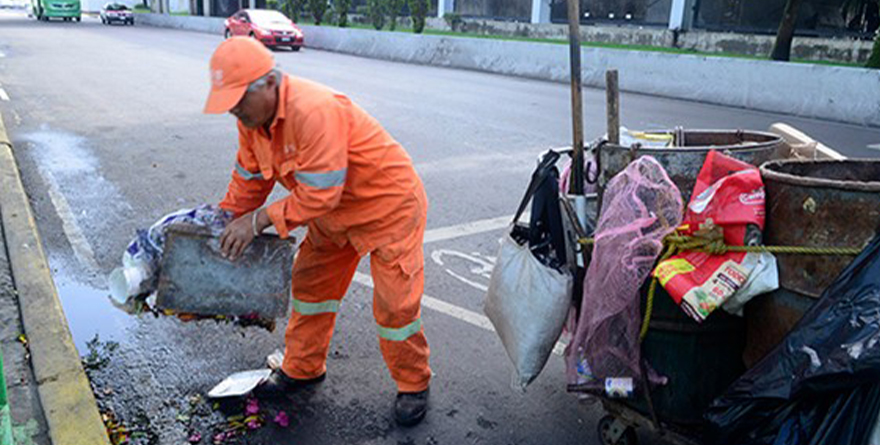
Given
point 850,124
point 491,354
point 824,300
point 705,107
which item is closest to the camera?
point 824,300

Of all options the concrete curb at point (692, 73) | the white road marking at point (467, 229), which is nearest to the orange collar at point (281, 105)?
the white road marking at point (467, 229)

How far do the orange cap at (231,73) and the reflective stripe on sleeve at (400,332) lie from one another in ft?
3.60

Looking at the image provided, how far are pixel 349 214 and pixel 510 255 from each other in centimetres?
64

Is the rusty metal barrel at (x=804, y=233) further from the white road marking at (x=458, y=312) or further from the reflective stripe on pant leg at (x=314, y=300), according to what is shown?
the white road marking at (x=458, y=312)

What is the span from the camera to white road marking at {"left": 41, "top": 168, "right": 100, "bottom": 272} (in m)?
4.98

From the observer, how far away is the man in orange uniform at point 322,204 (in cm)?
253

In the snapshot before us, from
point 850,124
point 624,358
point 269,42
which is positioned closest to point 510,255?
point 624,358

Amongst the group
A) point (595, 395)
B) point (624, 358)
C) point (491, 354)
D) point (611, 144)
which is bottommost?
point (491, 354)

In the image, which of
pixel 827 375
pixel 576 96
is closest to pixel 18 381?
pixel 576 96

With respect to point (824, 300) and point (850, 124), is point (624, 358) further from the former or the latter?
point (850, 124)

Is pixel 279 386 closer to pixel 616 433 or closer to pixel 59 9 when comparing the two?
pixel 616 433

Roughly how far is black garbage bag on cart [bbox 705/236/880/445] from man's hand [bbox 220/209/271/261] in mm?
1727

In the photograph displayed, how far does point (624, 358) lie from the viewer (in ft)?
8.44

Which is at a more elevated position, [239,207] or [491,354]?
[239,207]
